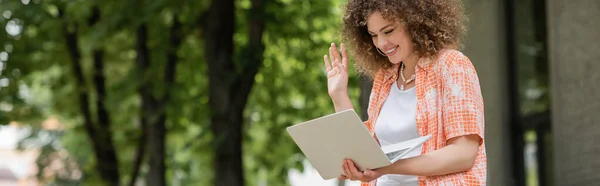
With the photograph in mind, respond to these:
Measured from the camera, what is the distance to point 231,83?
426 inches

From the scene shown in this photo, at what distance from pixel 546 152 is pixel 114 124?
7.52 meters

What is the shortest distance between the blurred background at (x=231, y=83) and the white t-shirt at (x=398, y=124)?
5.73ft

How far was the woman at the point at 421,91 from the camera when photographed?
3.16 meters

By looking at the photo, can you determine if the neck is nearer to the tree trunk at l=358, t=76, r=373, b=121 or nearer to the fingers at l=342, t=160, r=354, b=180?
the fingers at l=342, t=160, r=354, b=180

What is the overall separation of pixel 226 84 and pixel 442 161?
307 inches

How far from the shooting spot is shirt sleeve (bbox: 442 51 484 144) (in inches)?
123

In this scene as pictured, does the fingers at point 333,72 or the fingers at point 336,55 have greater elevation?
the fingers at point 336,55

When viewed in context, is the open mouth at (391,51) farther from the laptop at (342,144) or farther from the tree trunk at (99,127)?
the tree trunk at (99,127)

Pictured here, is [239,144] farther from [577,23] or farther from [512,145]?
[577,23]

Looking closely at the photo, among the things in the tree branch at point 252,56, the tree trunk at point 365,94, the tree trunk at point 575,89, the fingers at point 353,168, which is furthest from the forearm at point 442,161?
the tree branch at point 252,56

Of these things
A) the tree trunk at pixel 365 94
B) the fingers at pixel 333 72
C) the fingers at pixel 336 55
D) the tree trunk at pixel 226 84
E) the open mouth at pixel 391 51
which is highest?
the tree trunk at pixel 226 84

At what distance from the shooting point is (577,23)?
496cm

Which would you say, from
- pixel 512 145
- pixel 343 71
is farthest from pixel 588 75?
pixel 512 145

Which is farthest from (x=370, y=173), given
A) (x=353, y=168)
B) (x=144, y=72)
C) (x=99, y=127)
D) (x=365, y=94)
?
(x=99, y=127)
